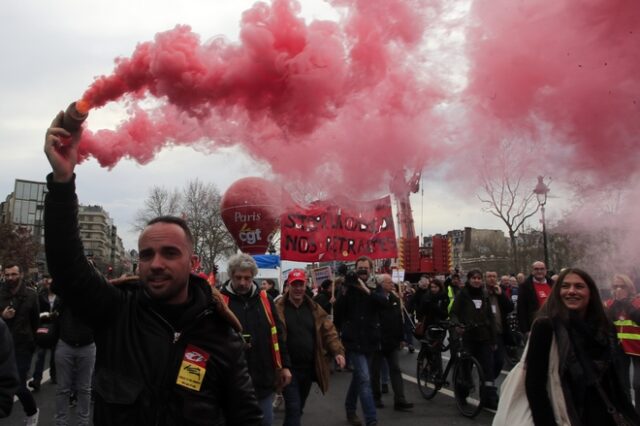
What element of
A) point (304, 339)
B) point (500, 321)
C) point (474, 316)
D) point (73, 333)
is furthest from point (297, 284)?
point (500, 321)

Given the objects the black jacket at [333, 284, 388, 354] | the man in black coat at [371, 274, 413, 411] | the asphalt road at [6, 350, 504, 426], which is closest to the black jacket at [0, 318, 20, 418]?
the black jacket at [333, 284, 388, 354]

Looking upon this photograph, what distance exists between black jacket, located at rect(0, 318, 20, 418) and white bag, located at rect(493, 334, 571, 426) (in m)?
2.58

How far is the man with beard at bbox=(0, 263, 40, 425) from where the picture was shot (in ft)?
21.9

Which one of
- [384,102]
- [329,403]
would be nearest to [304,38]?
[384,102]

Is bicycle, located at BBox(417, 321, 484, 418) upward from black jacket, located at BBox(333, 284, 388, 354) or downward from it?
downward

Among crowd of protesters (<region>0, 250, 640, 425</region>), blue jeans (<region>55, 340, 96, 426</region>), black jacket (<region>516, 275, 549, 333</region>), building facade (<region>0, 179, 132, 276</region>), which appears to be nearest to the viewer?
crowd of protesters (<region>0, 250, 640, 425</region>)

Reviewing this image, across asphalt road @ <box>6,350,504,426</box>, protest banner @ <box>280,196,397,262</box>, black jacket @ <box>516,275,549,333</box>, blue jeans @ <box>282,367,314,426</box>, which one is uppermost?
protest banner @ <box>280,196,397,262</box>

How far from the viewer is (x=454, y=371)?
7.63 m

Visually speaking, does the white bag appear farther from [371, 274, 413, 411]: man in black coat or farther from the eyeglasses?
[371, 274, 413, 411]: man in black coat

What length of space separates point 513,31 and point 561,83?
1.03 meters

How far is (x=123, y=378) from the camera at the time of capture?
6.01 ft

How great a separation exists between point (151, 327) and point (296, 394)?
11.6 ft

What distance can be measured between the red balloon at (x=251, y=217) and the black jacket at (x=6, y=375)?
2010 cm

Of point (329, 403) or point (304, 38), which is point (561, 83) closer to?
point (304, 38)
